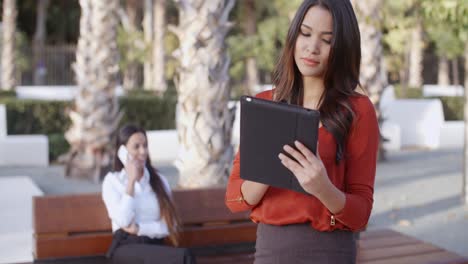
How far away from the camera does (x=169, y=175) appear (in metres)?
11.1

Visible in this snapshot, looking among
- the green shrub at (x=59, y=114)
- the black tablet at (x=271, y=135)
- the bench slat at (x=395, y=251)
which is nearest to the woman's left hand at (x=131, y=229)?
the bench slat at (x=395, y=251)

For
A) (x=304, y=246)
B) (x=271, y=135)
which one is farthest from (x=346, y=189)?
(x=271, y=135)

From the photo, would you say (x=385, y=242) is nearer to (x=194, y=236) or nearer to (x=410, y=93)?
(x=194, y=236)

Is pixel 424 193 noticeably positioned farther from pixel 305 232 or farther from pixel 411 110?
pixel 305 232

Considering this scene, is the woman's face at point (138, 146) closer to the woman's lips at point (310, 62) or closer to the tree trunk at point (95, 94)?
the woman's lips at point (310, 62)

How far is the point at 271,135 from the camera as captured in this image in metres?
1.91

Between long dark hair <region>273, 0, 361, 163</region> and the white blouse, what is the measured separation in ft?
7.39

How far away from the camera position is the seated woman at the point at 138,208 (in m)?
4.07

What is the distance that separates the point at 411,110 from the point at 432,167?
384 centimetres

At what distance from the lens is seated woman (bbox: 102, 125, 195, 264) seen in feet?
13.4

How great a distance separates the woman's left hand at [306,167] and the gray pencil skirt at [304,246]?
229 millimetres

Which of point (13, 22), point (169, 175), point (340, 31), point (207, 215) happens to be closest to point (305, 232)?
point (340, 31)

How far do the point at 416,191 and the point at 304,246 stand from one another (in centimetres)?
778

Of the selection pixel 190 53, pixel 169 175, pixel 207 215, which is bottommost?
pixel 169 175
